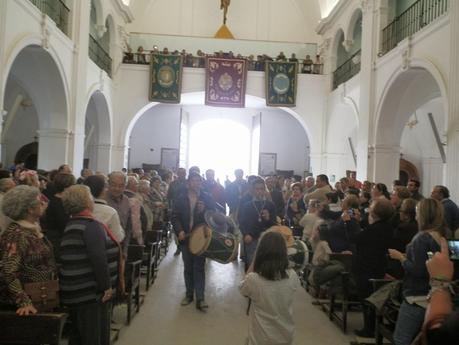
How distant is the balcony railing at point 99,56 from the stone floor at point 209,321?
10.8 metres

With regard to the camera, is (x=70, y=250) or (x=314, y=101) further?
(x=314, y=101)

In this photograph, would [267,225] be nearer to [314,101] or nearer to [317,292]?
[317,292]

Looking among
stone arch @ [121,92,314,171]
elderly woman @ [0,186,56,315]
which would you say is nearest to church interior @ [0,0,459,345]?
elderly woman @ [0,186,56,315]

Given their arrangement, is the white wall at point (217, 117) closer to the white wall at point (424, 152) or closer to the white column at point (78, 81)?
the white wall at point (424, 152)

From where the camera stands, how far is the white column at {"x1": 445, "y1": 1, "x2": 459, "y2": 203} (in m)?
8.20

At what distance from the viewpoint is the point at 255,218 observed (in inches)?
255

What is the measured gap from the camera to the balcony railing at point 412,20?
10.4 m

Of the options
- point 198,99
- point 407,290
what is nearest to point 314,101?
point 198,99

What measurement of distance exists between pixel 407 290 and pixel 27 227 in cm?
281

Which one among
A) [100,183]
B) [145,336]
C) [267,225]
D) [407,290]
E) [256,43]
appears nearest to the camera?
[407,290]

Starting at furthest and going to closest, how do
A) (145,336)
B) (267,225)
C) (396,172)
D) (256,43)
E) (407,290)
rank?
(256,43) → (396,172) → (267,225) → (145,336) → (407,290)

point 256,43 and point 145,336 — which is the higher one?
point 256,43

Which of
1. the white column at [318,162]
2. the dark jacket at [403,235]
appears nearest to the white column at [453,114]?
the dark jacket at [403,235]

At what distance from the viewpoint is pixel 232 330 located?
217 inches
